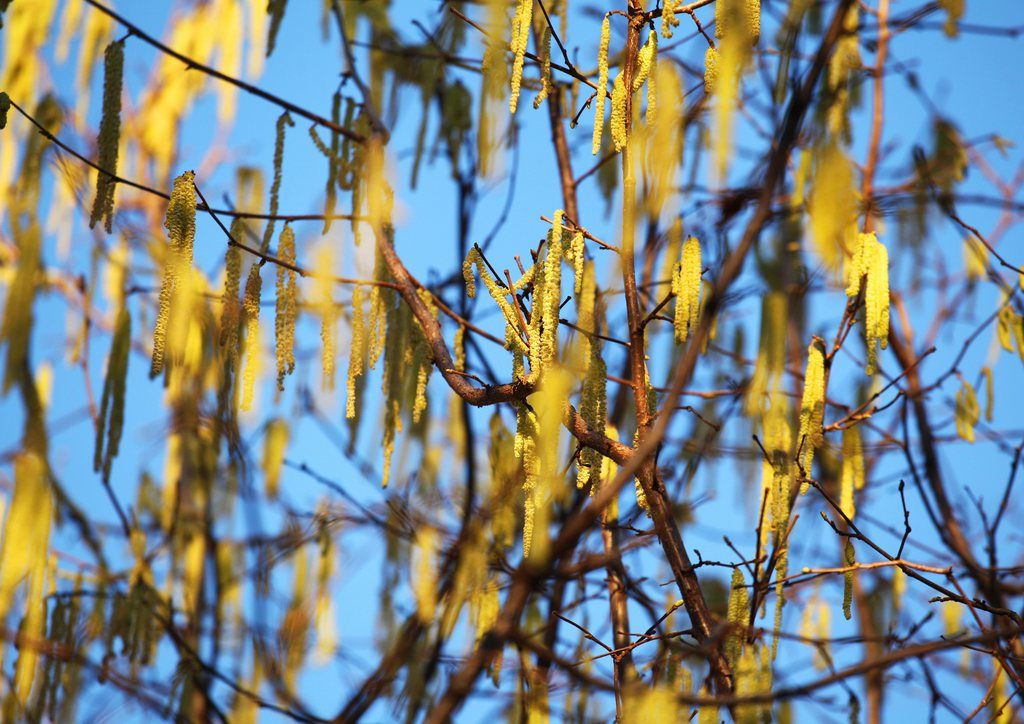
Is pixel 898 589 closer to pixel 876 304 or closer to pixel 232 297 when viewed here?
pixel 876 304

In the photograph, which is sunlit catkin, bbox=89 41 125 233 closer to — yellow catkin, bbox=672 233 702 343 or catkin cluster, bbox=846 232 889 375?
yellow catkin, bbox=672 233 702 343

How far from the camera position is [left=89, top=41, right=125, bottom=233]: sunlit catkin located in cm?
152

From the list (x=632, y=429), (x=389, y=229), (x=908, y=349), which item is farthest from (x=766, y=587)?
(x=908, y=349)

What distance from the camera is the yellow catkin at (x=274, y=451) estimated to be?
2.76 metres

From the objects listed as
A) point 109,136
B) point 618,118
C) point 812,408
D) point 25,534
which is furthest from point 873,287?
point 25,534

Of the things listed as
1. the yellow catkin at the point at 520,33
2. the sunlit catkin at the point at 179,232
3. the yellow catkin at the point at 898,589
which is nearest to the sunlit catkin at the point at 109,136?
the sunlit catkin at the point at 179,232

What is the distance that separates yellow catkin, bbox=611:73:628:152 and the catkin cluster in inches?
14.2

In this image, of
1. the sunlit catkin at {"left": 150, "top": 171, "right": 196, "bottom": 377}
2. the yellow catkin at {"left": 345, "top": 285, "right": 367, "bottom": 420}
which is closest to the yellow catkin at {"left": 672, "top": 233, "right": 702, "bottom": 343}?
the yellow catkin at {"left": 345, "top": 285, "right": 367, "bottom": 420}

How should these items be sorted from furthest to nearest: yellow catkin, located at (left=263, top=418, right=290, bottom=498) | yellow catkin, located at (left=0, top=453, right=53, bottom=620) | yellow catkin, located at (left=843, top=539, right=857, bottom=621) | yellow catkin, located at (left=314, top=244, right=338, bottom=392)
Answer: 1. yellow catkin, located at (left=263, top=418, right=290, bottom=498)
2. yellow catkin, located at (left=0, top=453, right=53, bottom=620)
3. yellow catkin, located at (left=314, top=244, right=338, bottom=392)
4. yellow catkin, located at (left=843, top=539, right=857, bottom=621)

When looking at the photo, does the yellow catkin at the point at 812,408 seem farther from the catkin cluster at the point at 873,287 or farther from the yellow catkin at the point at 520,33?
the yellow catkin at the point at 520,33

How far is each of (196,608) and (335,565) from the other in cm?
35

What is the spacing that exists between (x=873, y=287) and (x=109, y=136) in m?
1.05

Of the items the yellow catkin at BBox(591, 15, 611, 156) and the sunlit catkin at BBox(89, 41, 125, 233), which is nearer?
the yellow catkin at BBox(591, 15, 611, 156)

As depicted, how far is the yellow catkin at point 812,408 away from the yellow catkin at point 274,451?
154 centimetres
